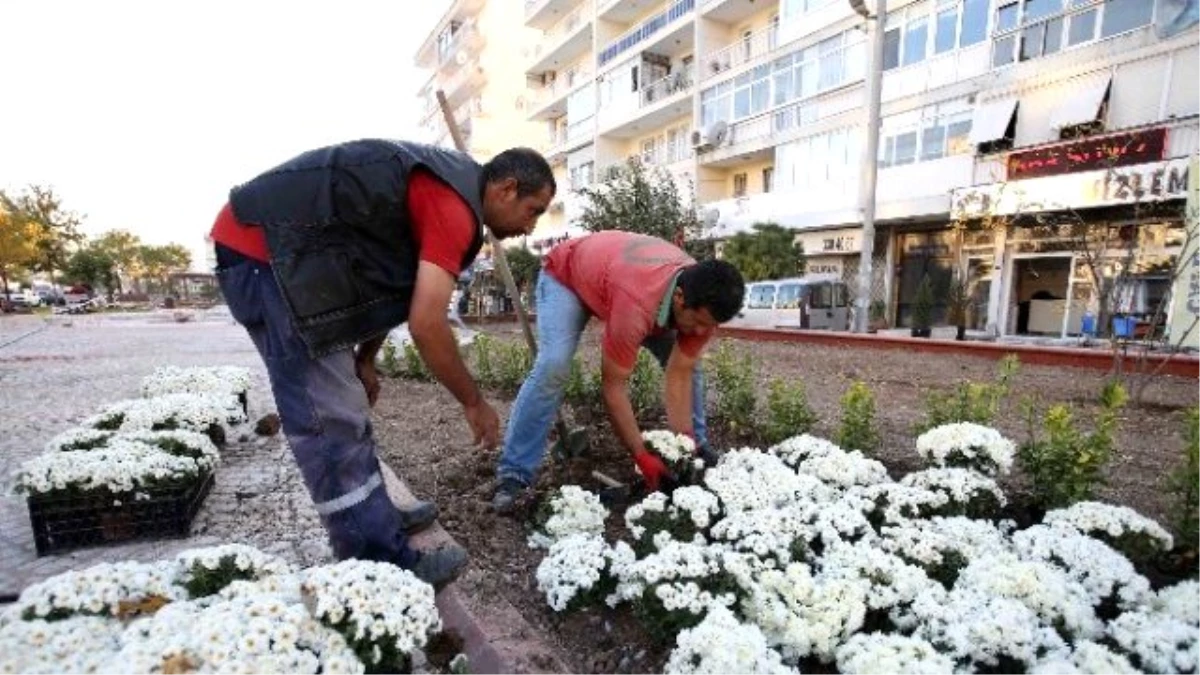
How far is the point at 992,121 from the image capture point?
16359 mm

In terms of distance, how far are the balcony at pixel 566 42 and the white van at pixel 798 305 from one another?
873 inches

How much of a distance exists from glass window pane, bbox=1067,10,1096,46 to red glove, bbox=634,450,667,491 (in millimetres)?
17464

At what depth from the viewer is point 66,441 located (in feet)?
12.7

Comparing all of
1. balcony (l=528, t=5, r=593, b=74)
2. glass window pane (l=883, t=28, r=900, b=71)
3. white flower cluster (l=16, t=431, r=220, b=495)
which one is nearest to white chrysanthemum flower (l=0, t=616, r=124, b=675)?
white flower cluster (l=16, t=431, r=220, b=495)

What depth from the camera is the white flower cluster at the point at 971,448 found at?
321 centimetres

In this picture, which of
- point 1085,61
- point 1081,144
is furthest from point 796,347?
point 1085,61

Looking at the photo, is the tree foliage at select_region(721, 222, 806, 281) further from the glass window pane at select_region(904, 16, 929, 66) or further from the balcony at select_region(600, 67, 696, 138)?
the balcony at select_region(600, 67, 696, 138)

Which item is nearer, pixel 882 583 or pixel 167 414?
pixel 882 583

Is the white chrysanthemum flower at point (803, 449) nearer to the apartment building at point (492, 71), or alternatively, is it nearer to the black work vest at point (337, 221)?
the black work vest at point (337, 221)

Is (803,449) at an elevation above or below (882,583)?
above

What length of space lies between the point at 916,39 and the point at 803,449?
18.9 meters

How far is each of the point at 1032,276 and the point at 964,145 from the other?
13.2ft

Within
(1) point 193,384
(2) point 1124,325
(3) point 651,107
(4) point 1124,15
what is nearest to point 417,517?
(1) point 193,384

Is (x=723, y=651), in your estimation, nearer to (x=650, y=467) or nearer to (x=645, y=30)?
(x=650, y=467)
